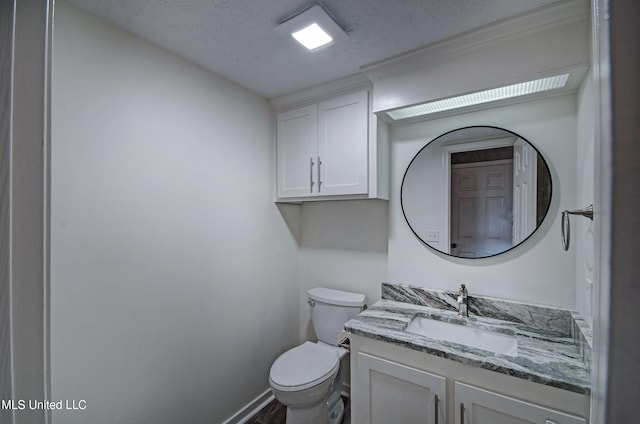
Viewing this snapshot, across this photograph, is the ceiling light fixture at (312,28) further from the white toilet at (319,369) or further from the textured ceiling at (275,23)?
the white toilet at (319,369)

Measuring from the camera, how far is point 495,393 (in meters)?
→ 1.07

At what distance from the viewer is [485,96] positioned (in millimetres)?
1447

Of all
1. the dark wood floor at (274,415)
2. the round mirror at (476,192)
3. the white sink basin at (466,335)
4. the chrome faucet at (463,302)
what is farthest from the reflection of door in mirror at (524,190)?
the dark wood floor at (274,415)

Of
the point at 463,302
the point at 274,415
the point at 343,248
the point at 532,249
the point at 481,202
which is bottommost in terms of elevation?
the point at 274,415

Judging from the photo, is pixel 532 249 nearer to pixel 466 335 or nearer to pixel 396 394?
pixel 466 335

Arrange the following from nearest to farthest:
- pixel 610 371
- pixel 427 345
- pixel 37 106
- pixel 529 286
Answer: pixel 610 371
pixel 37 106
pixel 427 345
pixel 529 286

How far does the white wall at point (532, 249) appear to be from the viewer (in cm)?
137

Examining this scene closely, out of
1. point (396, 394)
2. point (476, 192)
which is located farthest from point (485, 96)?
point (396, 394)

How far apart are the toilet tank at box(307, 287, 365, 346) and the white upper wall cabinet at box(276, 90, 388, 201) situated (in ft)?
2.53

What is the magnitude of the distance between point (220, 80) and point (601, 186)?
1.93 metres

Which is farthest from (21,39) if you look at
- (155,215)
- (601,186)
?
(155,215)

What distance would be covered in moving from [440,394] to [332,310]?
0.93 meters

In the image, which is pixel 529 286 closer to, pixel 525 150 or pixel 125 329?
pixel 525 150

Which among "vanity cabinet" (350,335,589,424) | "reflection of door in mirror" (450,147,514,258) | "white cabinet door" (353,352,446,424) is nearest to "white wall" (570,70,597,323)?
"reflection of door in mirror" (450,147,514,258)
